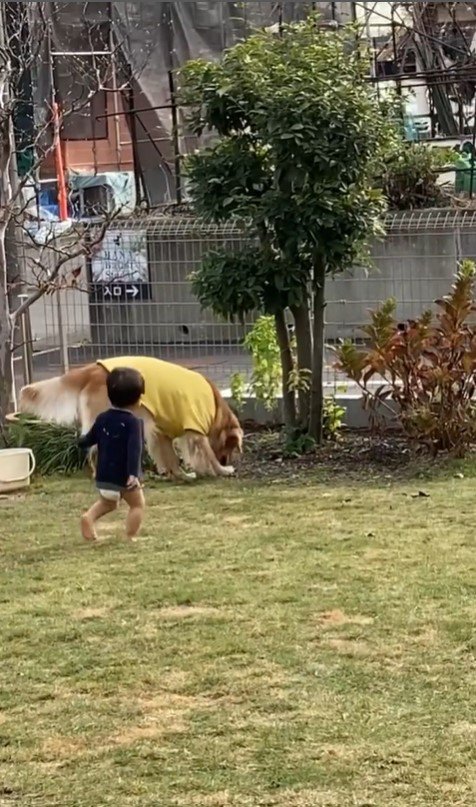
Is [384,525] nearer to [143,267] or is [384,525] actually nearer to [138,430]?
[138,430]

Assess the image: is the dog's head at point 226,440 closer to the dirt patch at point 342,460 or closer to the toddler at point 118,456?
the dirt patch at point 342,460

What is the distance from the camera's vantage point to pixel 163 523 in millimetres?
7047

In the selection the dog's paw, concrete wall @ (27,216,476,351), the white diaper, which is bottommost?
the dog's paw

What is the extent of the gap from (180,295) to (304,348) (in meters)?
1.95

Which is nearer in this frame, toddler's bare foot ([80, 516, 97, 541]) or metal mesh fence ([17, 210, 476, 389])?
toddler's bare foot ([80, 516, 97, 541])

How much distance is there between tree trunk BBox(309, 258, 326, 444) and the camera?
29.7 feet

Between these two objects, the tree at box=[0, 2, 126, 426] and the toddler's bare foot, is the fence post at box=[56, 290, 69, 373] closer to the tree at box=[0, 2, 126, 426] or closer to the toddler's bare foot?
the tree at box=[0, 2, 126, 426]

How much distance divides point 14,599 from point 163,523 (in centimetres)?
173

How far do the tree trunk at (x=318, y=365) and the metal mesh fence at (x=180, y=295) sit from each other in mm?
1028

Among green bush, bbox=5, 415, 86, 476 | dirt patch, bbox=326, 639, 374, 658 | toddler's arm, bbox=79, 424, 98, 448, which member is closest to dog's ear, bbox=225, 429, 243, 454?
green bush, bbox=5, 415, 86, 476

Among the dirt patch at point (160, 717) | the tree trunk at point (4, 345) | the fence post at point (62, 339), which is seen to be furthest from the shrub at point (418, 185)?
the dirt patch at point (160, 717)

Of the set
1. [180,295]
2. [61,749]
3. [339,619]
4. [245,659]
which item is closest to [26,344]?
[180,295]

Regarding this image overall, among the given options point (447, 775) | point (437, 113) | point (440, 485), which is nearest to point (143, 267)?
point (440, 485)

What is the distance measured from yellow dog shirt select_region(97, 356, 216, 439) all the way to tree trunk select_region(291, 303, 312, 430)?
120 centimetres
